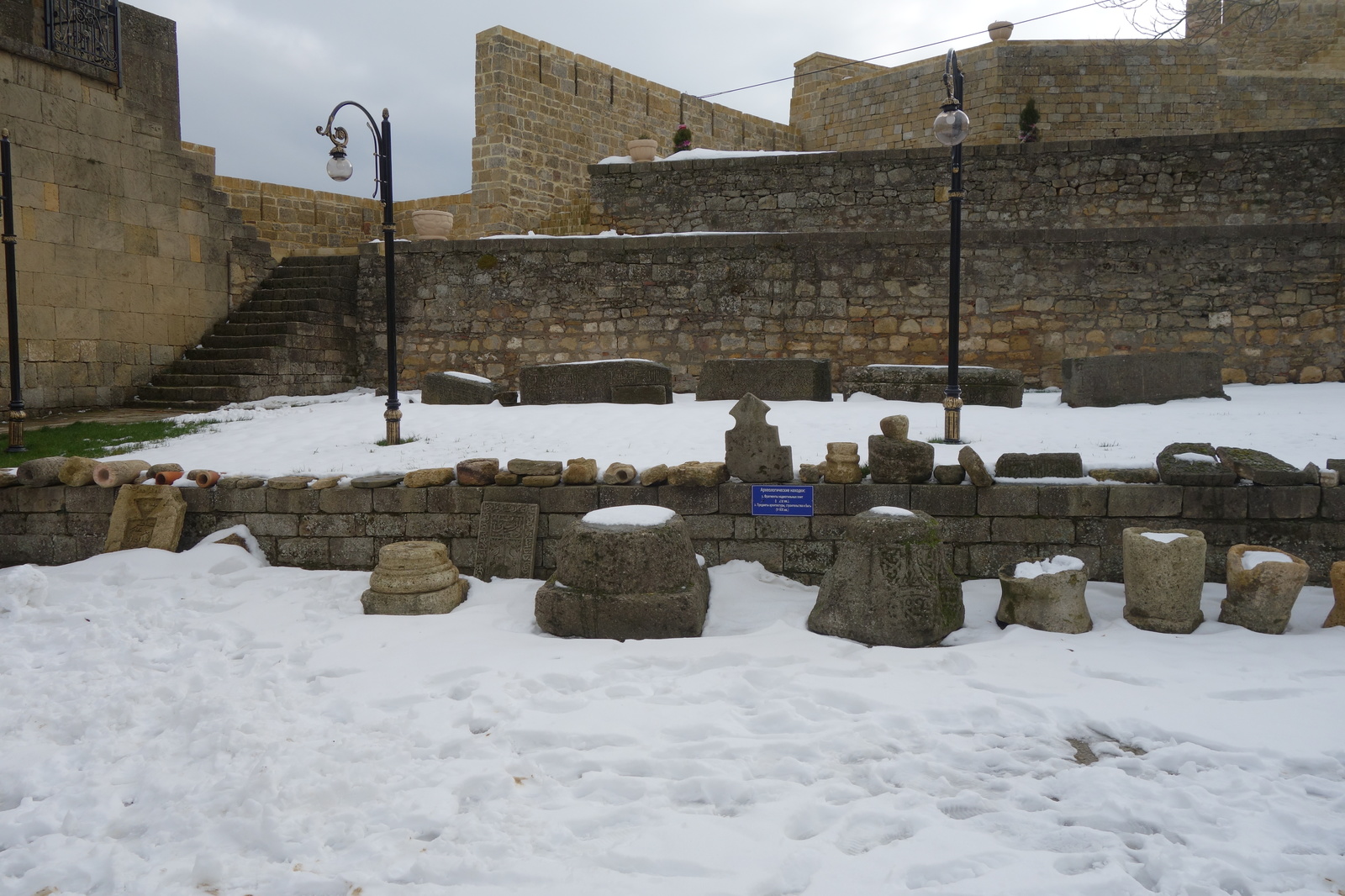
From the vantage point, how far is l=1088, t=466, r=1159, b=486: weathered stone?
16.4ft

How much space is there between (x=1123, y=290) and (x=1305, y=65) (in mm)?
13083

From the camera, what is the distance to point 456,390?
9336mm

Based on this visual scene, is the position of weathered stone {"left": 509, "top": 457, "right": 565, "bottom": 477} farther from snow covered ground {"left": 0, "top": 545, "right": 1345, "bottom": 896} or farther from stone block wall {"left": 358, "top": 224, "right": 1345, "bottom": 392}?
stone block wall {"left": 358, "top": 224, "right": 1345, "bottom": 392}

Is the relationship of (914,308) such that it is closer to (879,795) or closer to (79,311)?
(879,795)

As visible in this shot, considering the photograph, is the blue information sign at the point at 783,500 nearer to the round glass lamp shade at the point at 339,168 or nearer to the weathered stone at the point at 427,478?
the weathered stone at the point at 427,478

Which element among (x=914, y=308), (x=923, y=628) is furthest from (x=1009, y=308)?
(x=923, y=628)

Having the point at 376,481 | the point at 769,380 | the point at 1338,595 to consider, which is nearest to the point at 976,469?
the point at 1338,595

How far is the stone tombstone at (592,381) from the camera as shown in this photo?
8.84 m

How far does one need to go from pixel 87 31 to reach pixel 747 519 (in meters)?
12.1

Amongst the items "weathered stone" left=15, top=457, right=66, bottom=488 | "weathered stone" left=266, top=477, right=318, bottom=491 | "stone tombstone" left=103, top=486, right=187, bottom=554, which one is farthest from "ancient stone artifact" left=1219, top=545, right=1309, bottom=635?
"weathered stone" left=15, top=457, right=66, bottom=488

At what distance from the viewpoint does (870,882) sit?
7.63 feet

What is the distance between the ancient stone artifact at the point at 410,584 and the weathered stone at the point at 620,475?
1198 mm

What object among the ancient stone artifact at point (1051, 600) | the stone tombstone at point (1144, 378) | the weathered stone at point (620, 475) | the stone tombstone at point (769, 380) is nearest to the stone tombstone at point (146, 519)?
the weathered stone at point (620, 475)

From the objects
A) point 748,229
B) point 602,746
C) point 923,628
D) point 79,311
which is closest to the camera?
point 602,746
